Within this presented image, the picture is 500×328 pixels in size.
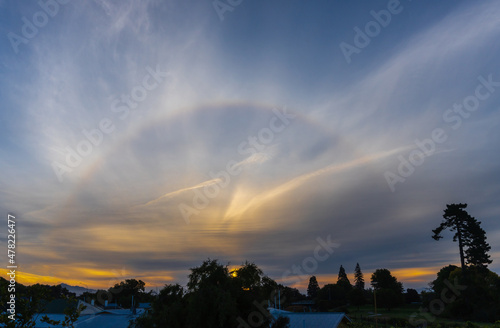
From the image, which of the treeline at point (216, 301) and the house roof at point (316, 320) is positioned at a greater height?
the treeline at point (216, 301)

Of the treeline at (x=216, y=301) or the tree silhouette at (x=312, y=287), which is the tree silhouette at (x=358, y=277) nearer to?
the tree silhouette at (x=312, y=287)

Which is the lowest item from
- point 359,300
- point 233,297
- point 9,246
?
point 359,300

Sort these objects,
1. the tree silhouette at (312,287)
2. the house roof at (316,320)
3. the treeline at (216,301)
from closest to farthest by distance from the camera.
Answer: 1. the treeline at (216,301)
2. the house roof at (316,320)
3. the tree silhouette at (312,287)

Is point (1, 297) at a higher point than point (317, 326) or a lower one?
higher

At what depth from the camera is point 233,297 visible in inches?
910

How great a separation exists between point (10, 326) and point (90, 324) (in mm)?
42131

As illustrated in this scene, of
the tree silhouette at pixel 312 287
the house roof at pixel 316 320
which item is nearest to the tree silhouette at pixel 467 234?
the house roof at pixel 316 320

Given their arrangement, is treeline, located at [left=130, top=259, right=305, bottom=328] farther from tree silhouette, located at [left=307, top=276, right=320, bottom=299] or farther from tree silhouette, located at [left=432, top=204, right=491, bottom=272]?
tree silhouette, located at [left=307, top=276, right=320, bottom=299]

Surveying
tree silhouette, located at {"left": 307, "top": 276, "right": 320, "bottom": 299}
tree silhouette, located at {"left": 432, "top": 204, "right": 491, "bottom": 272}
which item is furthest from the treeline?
tree silhouette, located at {"left": 307, "top": 276, "right": 320, "bottom": 299}

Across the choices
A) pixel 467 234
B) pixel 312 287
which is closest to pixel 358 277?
pixel 312 287

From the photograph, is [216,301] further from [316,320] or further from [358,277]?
[358,277]

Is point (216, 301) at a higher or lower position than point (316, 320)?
higher

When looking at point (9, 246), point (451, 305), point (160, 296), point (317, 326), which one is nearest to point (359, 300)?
point (451, 305)

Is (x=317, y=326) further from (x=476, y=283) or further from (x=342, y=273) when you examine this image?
(x=342, y=273)
